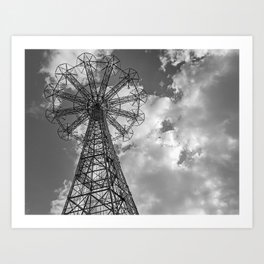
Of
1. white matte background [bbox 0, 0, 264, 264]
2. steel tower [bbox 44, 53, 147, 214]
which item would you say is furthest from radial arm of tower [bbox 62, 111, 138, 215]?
white matte background [bbox 0, 0, 264, 264]

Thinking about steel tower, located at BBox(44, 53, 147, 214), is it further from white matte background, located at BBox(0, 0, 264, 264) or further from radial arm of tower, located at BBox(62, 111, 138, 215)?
white matte background, located at BBox(0, 0, 264, 264)

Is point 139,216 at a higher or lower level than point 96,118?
lower

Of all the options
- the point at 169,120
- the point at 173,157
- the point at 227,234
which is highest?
the point at 169,120
